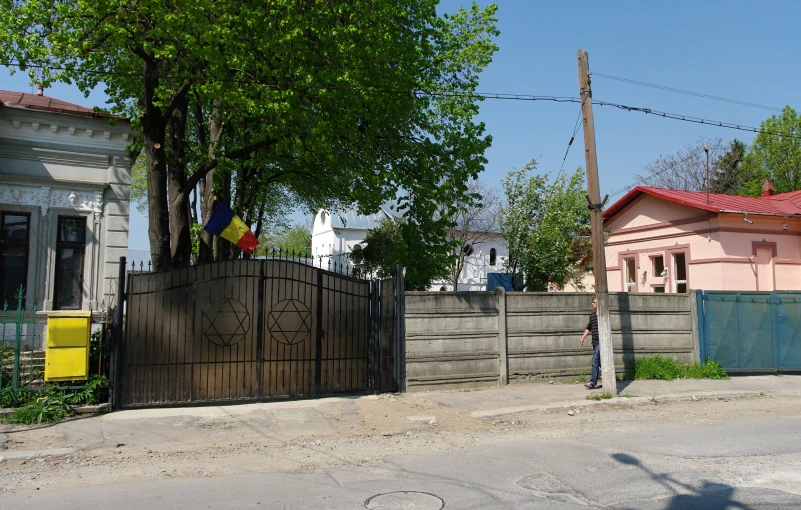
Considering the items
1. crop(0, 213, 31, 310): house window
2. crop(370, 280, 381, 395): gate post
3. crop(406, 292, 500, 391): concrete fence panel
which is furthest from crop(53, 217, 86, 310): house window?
crop(406, 292, 500, 391): concrete fence panel

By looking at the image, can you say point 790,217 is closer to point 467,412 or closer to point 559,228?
point 559,228

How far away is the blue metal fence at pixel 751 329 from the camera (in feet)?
47.6

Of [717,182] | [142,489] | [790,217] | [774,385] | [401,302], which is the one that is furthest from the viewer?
[717,182]

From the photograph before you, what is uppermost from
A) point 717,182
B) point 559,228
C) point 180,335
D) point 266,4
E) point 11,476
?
point 717,182

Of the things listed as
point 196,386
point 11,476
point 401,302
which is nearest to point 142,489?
point 11,476

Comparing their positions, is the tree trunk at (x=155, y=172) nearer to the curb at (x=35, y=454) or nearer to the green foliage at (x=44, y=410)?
the green foliage at (x=44, y=410)

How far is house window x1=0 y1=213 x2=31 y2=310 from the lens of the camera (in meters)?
12.2

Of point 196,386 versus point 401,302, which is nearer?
point 196,386

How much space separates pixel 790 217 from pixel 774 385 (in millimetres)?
9094

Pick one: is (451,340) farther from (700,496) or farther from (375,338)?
(700,496)

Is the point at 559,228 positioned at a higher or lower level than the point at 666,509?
higher

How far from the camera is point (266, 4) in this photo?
11719mm

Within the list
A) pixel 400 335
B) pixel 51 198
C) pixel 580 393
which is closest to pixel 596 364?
pixel 580 393

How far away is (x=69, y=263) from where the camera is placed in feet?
41.8
